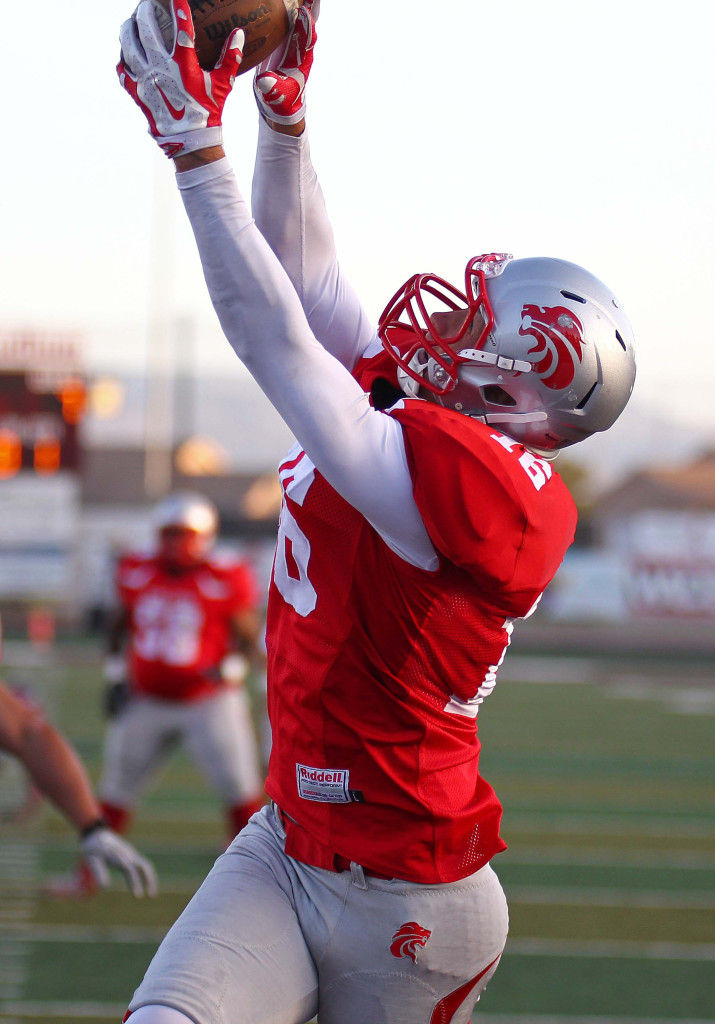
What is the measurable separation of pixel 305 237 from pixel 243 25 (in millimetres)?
477

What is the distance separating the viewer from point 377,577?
80.1 inches

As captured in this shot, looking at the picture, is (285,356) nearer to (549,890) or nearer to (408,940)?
(408,940)

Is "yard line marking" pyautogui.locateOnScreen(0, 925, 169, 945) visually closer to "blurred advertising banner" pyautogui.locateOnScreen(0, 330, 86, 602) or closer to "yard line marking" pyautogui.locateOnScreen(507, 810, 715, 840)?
"yard line marking" pyautogui.locateOnScreen(507, 810, 715, 840)

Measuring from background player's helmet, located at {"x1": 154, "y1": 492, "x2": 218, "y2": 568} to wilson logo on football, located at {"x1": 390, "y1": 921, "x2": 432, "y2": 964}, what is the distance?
4.49 meters

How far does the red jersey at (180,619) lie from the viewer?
606 centimetres

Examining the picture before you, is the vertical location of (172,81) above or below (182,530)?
above

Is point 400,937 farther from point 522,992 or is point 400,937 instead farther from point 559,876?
point 559,876

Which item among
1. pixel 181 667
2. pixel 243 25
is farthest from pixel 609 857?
pixel 243 25

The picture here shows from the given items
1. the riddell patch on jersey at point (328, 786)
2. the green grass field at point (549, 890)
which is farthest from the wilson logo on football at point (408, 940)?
the green grass field at point (549, 890)

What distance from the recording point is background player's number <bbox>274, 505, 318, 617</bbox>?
6.95 ft

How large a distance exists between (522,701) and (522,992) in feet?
29.2

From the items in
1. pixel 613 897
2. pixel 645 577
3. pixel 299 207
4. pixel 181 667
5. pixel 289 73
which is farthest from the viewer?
pixel 645 577

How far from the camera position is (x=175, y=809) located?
7574 millimetres

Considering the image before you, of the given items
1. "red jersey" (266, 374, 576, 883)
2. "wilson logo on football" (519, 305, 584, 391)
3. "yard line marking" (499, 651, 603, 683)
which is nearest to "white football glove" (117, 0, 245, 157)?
"red jersey" (266, 374, 576, 883)
